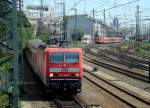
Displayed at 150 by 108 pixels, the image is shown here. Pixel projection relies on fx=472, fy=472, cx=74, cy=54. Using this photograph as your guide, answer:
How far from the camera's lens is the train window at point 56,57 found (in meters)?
23.2

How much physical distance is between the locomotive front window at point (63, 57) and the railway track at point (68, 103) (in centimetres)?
187

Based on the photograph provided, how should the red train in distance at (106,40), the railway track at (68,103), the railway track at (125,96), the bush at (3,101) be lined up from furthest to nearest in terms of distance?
the red train in distance at (106,40), the railway track at (125,96), the railway track at (68,103), the bush at (3,101)

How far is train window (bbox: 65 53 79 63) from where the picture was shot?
76.3 ft

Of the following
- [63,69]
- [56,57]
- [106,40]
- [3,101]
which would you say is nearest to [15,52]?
[3,101]

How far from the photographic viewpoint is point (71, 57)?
2333cm

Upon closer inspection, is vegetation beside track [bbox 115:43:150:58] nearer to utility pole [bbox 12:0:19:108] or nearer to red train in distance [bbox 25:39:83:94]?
red train in distance [bbox 25:39:83:94]

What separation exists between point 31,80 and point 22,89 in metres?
6.33

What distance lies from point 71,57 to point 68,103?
8.78ft

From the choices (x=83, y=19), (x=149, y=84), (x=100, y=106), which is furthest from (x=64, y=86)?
(x=83, y=19)

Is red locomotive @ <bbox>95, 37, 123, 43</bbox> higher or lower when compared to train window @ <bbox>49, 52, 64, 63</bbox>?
lower

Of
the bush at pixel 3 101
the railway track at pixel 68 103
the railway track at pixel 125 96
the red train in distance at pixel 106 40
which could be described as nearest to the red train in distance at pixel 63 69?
the railway track at pixel 68 103

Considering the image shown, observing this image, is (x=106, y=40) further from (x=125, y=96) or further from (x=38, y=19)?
(x=125, y=96)

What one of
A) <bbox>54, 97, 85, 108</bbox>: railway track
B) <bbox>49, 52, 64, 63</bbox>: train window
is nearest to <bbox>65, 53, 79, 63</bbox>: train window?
<bbox>49, 52, 64, 63</bbox>: train window

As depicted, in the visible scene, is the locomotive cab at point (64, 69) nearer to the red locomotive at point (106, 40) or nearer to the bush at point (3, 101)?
the bush at point (3, 101)
